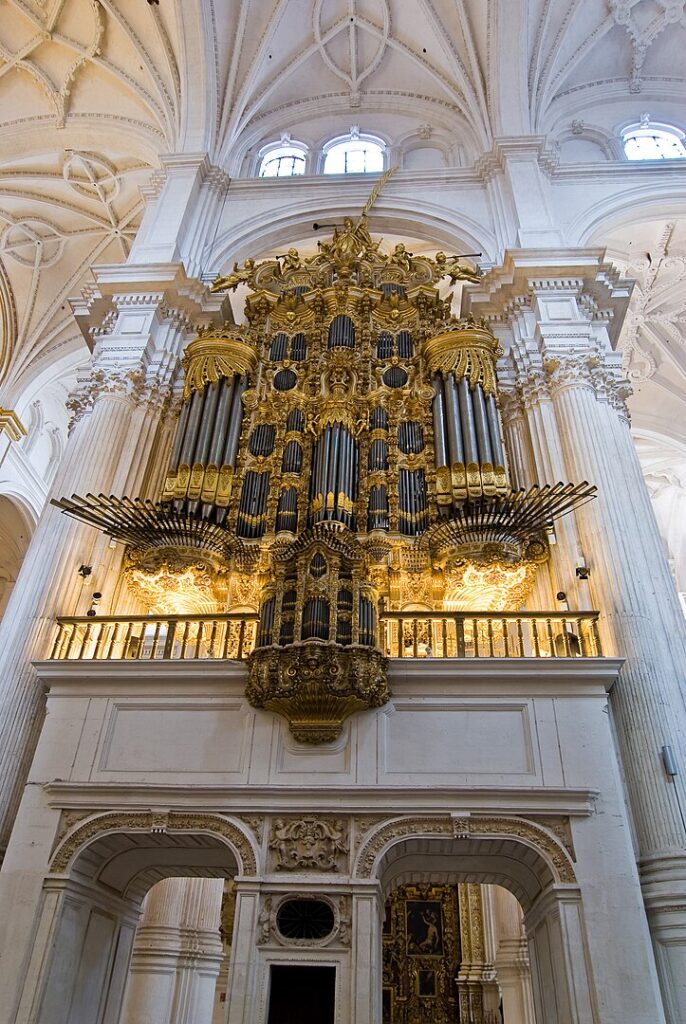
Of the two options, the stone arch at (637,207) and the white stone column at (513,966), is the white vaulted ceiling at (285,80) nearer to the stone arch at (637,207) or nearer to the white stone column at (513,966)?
the stone arch at (637,207)

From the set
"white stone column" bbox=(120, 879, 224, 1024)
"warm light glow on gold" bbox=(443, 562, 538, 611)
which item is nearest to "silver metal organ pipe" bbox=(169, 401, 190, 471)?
"warm light glow on gold" bbox=(443, 562, 538, 611)

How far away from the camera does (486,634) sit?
346 inches

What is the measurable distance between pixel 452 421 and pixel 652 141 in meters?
10.9

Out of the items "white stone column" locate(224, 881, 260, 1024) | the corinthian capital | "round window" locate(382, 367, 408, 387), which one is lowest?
"white stone column" locate(224, 881, 260, 1024)

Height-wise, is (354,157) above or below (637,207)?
above

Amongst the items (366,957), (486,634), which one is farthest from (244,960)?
(486,634)

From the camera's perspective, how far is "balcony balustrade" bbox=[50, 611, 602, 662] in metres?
8.28

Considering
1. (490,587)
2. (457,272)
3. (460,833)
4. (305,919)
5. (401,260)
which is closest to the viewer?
(305,919)

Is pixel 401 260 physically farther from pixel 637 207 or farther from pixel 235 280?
pixel 637 207

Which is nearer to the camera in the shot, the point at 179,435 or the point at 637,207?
the point at 179,435

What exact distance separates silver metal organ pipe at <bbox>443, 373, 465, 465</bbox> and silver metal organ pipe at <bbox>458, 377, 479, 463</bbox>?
0.06m

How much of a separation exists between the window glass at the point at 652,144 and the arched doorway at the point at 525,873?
15.4 metres

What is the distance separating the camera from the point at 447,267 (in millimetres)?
14086

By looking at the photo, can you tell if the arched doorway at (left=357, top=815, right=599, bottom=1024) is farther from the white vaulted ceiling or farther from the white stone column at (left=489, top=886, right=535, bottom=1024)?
the white vaulted ceiling
